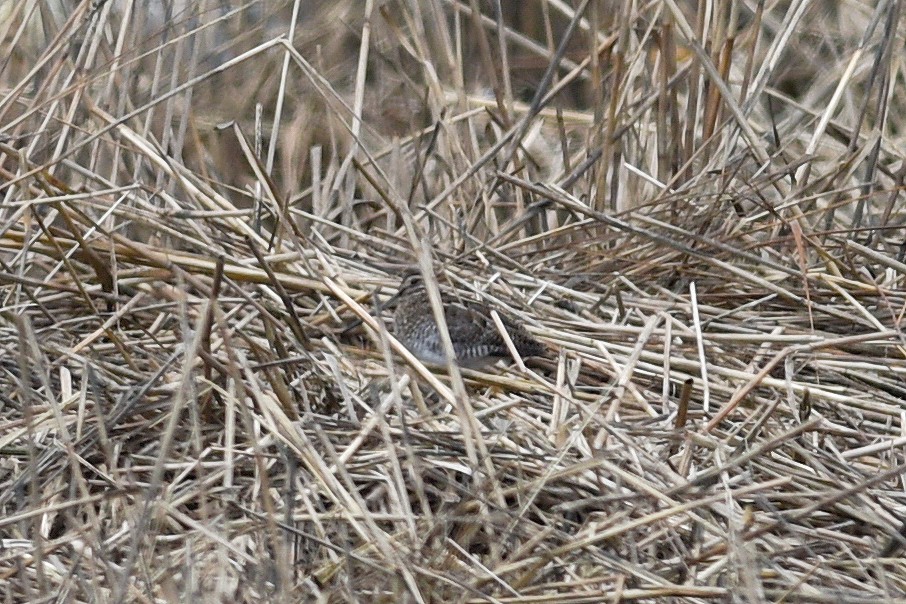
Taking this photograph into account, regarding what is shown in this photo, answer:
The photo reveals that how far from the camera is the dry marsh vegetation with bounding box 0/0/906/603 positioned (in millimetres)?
2709

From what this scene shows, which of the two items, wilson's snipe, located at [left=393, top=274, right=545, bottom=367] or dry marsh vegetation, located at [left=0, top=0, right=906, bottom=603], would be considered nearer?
dry marsh vegetation, located at [left=0, top=0, right=906, bottom=603]

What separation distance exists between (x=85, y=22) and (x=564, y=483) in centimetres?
206

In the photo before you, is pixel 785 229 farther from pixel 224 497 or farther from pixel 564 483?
pixel 224 497

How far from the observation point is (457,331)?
3869mm

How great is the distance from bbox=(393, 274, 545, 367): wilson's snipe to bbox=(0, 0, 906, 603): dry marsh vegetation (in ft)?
0.20

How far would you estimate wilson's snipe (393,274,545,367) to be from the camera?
3727 mm

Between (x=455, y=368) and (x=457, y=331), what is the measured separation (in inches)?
39.4

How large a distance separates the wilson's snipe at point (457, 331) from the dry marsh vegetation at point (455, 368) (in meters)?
0.06

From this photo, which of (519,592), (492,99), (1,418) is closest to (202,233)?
(1,418)

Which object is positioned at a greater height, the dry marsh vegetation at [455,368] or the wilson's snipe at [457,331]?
the dry marsh vegetation at [455,368]

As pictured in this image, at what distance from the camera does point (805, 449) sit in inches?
121

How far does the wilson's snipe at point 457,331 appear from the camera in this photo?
12.2ft

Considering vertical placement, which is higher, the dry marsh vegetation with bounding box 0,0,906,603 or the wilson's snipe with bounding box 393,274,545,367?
the dry marsh vegetation with bounding box 0,0,906,603

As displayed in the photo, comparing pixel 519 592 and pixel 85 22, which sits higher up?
pixel 85 22
